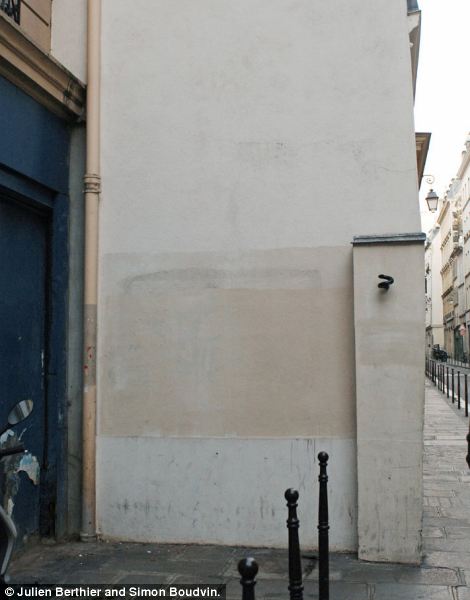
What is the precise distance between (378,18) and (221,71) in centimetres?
158

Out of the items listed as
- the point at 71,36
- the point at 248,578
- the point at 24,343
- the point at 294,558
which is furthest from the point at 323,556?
the point at 71,36

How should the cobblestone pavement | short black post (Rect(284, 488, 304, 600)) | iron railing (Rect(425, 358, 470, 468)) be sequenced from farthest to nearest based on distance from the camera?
iron railing (Rect(425, 358, 470, 468)) < the cobblestone pavement < short black post (Rect(284, 488, 304, 600))

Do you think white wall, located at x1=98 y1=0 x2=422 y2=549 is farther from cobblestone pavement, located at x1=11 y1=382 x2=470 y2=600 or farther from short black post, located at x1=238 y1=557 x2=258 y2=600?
short black post, located at x1=238 y1=557 x2=258 y2=600

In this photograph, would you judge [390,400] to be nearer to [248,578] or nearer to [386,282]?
[386,282]

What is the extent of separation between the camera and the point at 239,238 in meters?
6.18

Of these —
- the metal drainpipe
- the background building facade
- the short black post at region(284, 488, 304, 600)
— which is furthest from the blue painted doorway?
the short black post at region(284, 488, 304, 600)

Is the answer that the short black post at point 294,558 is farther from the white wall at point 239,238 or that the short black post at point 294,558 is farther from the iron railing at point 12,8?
the iron railing at point 12,8

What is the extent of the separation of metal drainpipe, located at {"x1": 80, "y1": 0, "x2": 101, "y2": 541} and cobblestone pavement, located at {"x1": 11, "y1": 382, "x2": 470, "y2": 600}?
519 millimetres

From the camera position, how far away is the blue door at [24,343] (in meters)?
5.68

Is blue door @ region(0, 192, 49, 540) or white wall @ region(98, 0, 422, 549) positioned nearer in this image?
blue door @ region(0, 192, 49, 540)

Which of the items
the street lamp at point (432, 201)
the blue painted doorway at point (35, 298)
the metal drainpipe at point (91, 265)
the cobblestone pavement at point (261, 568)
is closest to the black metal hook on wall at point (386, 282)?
the cobblestone pavement at point (261, 568)

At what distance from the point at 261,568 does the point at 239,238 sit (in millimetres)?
2978

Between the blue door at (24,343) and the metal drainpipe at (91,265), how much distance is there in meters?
0.42

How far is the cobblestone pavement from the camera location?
487cm
